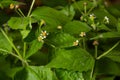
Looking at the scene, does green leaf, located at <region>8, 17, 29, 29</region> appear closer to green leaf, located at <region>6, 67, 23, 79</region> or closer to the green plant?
the green plant

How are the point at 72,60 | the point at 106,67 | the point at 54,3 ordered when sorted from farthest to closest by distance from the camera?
the point at 54,3
the point at 106,67
the point at 72,60

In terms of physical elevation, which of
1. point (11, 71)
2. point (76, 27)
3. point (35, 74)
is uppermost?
point (76, 27)

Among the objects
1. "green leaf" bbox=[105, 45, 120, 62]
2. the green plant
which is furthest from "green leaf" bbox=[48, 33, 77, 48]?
"green leaf" bbox=[105, 45, 120, 62]

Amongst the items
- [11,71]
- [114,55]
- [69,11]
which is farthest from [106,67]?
[11,71]

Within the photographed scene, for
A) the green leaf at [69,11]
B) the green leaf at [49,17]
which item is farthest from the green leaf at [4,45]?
the green leaf at [69,11]

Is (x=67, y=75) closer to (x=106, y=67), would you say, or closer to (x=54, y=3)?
(x=106, y=67)

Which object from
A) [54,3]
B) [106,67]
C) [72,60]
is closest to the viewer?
[72,60]

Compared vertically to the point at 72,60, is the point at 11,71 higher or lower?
lower
